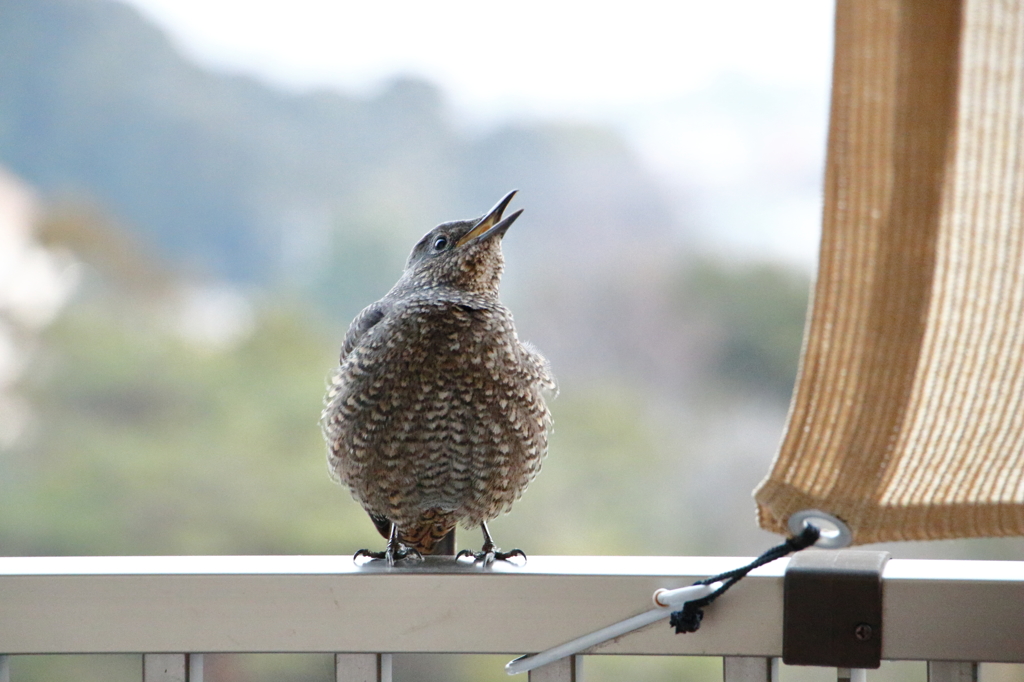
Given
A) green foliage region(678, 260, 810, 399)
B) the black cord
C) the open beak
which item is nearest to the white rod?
the black cord

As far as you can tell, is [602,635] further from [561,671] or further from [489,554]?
[489,554]

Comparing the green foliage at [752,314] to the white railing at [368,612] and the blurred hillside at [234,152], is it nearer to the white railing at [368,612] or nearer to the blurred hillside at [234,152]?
the blurred hillside at [234,152]

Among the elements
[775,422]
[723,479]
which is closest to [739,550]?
[723,479]

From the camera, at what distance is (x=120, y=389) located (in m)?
A: 4.71

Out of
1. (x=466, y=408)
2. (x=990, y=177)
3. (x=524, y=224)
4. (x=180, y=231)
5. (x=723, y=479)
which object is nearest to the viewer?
(x=990, y=177)

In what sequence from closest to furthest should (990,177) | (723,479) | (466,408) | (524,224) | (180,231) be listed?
(990,177) < (466,408) < (524,224) < (723,479) < (180,231)

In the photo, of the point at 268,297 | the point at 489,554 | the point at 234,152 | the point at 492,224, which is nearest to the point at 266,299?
the point at 268,297

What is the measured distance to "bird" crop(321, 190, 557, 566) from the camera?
1.01 m

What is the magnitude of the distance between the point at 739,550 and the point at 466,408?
3.33m

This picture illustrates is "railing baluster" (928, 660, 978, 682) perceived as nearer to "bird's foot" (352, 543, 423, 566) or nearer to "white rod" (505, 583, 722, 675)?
"white rod" (505, 583, 722, 675)

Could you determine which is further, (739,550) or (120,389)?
(120,389)

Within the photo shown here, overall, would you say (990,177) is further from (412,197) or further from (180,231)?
(180,231)

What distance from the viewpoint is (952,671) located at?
87 cm

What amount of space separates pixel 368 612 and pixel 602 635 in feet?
0.77
